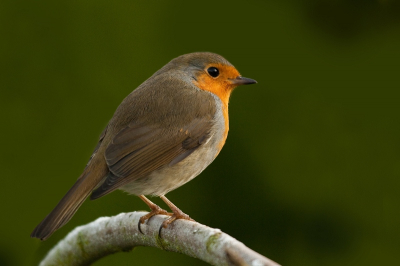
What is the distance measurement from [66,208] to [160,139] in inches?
27.0

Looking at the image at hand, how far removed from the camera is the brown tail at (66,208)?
304cm

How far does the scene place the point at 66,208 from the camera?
319cm

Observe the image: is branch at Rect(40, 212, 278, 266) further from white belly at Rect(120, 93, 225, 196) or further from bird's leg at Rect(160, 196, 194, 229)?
white belly at Rect(120, 93, 225, 196)

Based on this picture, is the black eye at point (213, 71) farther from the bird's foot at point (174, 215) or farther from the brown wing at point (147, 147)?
the bird's foot at point (174, 215)

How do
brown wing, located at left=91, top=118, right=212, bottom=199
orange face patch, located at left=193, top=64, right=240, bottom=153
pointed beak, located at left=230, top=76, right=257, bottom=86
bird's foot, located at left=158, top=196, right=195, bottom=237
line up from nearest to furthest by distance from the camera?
1. bird's foot, located at left=158, top=196, right=195, bottom=237
2. brown wing, located at left=91, top=118, right=212, bottom=199
3. pointed beak, located at left=230, top=76, right=257, bottom=86
4. orange face patch, located at left=193, top=64, right=240, bottom=153

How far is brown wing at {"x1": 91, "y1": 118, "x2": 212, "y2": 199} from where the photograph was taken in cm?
351

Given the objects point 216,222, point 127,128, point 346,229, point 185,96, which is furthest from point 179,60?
point 346,229

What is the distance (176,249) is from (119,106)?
3.40 ft

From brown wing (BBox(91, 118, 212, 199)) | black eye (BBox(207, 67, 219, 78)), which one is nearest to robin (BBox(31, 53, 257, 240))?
brown wing (BBox(91, 118, 212, 199))

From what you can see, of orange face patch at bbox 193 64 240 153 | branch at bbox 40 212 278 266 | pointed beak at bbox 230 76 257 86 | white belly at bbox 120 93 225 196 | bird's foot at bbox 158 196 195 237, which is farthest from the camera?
orange face patch at bbox 193 64 240 153

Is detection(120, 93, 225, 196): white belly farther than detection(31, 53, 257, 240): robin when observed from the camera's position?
Yes

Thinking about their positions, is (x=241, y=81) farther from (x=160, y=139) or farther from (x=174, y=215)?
(x=174, y=215)

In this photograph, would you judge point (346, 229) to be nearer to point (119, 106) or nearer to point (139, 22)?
point (119, 106)

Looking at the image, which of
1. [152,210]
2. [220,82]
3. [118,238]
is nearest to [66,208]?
[118,238]
